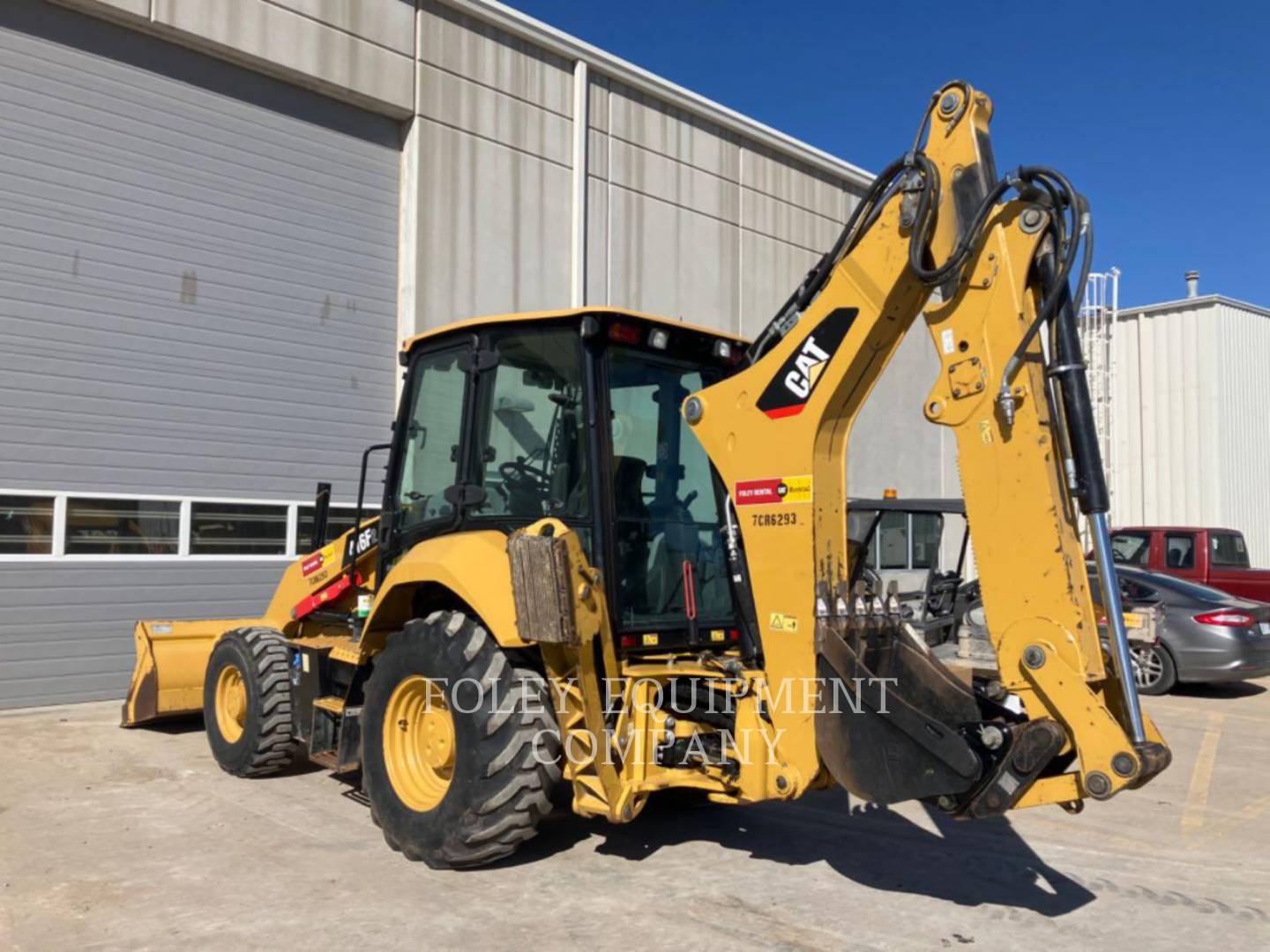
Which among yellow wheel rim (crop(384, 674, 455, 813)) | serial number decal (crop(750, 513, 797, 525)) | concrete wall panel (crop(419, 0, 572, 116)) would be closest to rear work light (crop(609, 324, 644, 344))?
serial number decal (crop(750, 513, 797, 525))

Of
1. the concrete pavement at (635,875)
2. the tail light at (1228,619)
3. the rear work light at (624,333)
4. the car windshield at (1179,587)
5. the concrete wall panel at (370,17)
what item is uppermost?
the concrete wall panel at (370,17)

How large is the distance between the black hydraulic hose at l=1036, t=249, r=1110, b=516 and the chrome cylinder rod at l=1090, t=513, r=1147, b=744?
9 cm

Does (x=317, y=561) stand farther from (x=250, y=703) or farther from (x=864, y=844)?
(x=864, y=844)

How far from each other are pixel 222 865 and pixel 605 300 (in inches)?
411

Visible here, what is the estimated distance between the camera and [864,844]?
19.5 ft

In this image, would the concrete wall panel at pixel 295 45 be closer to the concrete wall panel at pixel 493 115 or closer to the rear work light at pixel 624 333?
the concrete wall panel at pixel 493 115

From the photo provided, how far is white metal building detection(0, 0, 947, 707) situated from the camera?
10312 mm

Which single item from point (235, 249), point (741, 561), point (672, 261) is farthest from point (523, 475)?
point (672, 261)

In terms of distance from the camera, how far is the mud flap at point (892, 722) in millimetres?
4191

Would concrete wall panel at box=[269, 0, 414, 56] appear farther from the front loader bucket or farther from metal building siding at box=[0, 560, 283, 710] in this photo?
the front loader bucket

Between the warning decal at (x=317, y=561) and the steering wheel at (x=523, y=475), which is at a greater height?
the steering wheel at (x=523, y=475)

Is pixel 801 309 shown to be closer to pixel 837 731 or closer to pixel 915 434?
pixel 837 731

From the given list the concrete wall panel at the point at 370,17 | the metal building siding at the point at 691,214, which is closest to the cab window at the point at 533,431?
the concrete wall panel at the point at 370,17

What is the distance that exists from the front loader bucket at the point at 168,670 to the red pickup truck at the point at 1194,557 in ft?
38.4
